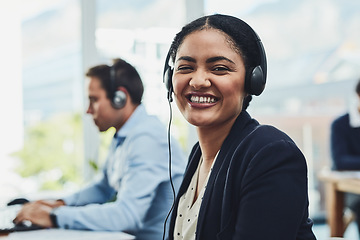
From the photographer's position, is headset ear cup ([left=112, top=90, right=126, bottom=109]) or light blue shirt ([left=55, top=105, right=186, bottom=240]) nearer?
light blue shirt ([left=55, top=105, right=186, bottom=240])

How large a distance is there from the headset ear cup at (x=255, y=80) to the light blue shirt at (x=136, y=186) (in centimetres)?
78

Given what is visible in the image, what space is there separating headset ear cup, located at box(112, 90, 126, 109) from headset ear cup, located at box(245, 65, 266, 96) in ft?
3.45

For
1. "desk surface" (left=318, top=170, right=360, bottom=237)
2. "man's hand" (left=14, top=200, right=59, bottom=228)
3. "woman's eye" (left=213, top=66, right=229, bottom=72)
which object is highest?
"woman's eye" (left=213, top=66, right=229, bottom=72)

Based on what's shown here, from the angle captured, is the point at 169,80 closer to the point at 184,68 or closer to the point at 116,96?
the point at 184,68

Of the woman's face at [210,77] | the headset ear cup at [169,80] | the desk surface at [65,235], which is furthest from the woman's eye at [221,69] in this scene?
the desk surface at [65,235]

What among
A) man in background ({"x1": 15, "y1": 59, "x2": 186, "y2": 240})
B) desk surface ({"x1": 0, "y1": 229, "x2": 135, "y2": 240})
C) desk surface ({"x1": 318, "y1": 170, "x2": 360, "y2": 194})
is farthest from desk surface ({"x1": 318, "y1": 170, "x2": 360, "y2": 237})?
desk surface ({"x1": 0, "y1": 229, "x2": 135, "y2": 240})

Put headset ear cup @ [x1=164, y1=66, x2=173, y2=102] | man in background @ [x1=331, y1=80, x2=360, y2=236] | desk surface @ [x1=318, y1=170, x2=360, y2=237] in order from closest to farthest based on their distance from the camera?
headset ear cup @ [x1=164, y1=66, x2=173, y2=102] → desk surface @ [x1=318, y1=170, x2=360, y2=237] → man in background @ [x1=331, y1=80, x2=360, y2=236]

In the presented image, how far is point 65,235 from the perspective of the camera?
1645 millimetres

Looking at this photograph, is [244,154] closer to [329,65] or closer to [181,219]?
[181,219]

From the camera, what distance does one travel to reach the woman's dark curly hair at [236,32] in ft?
3.80

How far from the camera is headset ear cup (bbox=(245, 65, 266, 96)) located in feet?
3.80

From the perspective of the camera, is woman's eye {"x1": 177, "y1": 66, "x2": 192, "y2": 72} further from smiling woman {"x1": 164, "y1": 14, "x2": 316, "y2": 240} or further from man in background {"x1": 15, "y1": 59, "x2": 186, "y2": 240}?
man in background {"x1": 15, "y1": 59, "x2": 186, "y2": 240}

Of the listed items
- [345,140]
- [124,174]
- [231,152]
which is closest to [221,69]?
[231,152]

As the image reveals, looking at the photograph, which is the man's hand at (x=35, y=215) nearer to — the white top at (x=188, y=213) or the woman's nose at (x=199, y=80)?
the white top at (x=188, y=213)
